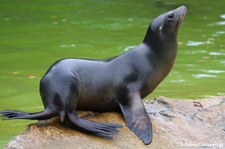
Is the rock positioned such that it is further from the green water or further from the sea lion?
the green water

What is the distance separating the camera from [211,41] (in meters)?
11.2

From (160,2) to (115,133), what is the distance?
11.4 metres

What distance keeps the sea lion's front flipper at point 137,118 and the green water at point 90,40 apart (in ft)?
5.94

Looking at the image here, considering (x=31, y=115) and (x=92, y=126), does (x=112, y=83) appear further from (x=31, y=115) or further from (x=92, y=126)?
(x=31, y=115)

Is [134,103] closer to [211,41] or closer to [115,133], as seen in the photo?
[115,133]

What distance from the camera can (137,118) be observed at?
4266 millimetres

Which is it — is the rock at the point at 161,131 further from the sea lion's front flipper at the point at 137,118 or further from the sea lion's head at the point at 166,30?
the sea lion's head at the point at 166,30

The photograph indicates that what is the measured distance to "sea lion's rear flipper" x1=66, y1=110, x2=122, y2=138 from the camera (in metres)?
4.01

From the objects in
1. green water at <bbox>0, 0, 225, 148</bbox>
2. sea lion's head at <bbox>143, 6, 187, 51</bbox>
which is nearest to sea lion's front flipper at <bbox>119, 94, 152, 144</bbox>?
sea lion's head at <bbox>143, 6, 187, 51</bbox>

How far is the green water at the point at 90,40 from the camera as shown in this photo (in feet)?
26.2

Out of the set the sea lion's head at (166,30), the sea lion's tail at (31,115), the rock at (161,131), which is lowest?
the rock at (161,131)

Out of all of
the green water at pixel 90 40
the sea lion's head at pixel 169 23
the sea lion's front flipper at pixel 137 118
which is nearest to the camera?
the sea lion's front flipper at pixel 137 118

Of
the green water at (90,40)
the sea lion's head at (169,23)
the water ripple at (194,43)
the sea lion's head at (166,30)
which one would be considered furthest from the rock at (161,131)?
the water ripple at (194,43)

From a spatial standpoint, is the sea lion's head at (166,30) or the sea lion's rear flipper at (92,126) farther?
the sea lion's head at (166,30)
